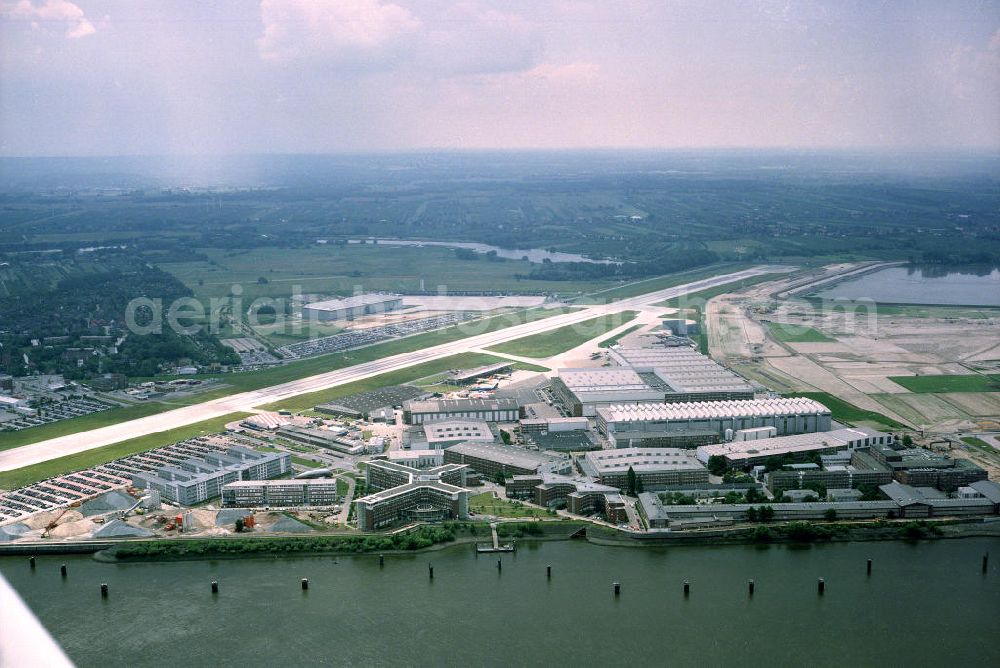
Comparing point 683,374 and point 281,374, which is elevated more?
point 683,374

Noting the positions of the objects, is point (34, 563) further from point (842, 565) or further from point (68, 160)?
point (68, 160)

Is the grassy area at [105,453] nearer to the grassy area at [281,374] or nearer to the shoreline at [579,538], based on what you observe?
the grassy area at [281,374]

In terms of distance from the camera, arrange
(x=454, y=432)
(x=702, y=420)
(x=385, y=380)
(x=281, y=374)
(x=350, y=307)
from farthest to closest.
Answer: (x=350, y=307) < (x=281, y=374) < (x=385, y=380) < (x=702, y=420) < (x=454, y=432)

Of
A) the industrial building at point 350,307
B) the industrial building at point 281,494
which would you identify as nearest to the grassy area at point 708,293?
the industrial building at point 350,307

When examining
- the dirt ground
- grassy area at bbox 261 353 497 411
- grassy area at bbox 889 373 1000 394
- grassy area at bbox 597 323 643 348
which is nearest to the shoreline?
the dirt ground

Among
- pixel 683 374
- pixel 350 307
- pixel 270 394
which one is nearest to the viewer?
pixel 270 394

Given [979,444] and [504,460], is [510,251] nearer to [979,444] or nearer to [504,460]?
[979,444]

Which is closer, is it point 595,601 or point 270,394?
point 595,601

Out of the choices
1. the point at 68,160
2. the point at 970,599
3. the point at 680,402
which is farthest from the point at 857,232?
the point at 68,160

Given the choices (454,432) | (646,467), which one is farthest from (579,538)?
(454,432)
